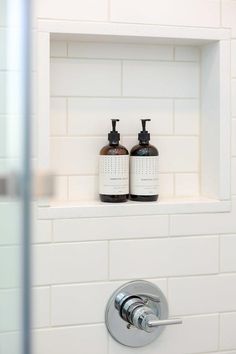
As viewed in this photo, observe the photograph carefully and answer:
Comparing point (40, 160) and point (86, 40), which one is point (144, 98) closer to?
point (86, 40)

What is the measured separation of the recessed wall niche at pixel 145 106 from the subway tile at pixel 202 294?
7.8 inches

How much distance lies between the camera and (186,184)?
1.39 m

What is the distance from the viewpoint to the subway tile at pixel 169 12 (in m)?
1.25

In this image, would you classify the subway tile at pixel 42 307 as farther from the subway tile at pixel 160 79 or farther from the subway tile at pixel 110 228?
the subway tile at pixel 160 79

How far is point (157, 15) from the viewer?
1276 millimetres

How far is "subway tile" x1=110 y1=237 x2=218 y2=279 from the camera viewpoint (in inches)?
49.8

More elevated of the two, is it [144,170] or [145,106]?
[145,106]

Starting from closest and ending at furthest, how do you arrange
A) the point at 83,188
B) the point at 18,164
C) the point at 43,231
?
the point at 18,164 → the point at 43,231 → the point at 83,188

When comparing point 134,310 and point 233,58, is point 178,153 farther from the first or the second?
point 134,310

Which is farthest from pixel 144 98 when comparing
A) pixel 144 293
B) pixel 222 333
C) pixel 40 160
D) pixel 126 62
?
pixel 222 333

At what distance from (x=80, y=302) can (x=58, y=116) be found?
0.43 metres

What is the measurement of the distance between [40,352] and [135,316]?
9.0 inches

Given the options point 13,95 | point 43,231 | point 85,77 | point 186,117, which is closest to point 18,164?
point 13,95

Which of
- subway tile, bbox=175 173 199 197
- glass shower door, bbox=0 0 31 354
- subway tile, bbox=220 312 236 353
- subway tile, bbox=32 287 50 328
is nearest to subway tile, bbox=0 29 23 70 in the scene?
glass shower door, bbox=0 0 31 354
